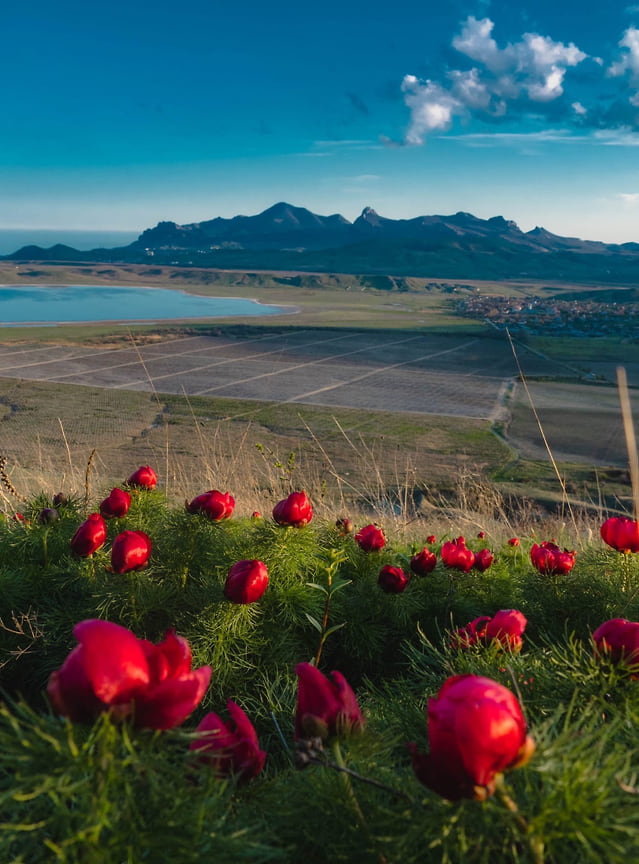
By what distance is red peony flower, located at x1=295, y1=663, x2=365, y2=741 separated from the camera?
1.01 metres

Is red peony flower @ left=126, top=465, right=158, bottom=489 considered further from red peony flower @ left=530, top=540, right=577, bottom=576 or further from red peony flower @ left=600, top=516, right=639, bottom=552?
red peony flower @ left=600, top=516, right=639, bottom=552

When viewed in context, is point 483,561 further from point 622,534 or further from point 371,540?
point 622,534

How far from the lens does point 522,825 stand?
735mm

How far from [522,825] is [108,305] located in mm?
86657

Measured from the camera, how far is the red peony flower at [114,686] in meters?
0.76

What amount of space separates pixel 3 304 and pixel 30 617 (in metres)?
85.6

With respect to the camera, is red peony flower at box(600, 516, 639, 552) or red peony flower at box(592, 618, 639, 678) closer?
red peony flower at box(592, 618, 639, 678)

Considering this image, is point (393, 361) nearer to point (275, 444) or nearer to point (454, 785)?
point (275, 444)

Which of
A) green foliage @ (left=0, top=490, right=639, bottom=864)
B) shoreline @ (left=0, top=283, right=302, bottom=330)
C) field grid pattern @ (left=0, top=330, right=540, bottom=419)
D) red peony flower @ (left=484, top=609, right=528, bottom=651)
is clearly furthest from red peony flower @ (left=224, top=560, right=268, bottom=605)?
shoreline @ (left=0, top=283, right=302, bottom=330)

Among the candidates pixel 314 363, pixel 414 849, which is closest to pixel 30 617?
pixel 414 849

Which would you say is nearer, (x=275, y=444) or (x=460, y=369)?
(x=275, y=444)

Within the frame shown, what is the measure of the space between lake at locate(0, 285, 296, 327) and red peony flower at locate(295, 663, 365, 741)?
6335cm

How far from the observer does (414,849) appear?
2.62 feet

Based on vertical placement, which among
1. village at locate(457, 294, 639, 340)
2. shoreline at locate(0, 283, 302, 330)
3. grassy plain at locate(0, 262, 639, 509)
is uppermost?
shoreline at locate(0, 283, 302, 330)
